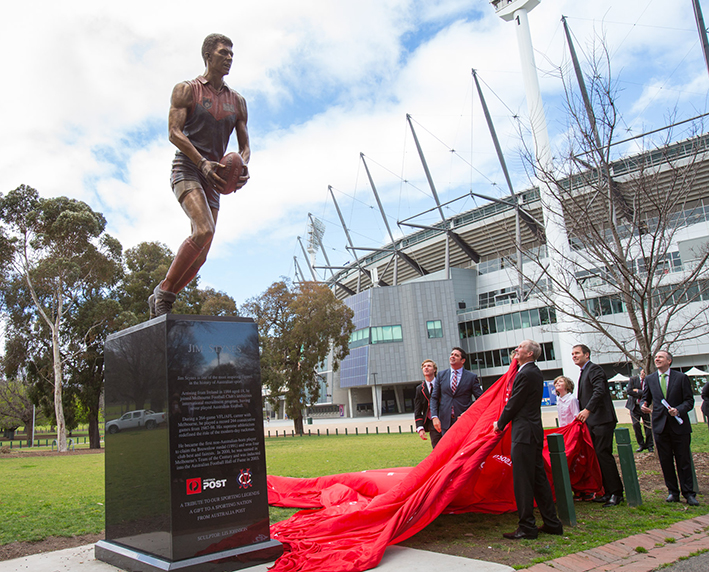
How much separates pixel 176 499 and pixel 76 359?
27920mm

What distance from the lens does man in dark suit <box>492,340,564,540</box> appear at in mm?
4613

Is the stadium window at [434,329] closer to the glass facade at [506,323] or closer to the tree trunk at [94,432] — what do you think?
the glass facade at [506,323]

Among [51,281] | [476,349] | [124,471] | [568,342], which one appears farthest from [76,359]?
[476,349]

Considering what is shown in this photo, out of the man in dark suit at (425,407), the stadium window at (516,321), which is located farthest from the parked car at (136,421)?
the stadium window at (516,321)

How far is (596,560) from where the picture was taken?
3844mm

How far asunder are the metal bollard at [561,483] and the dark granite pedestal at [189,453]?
286 centimetres

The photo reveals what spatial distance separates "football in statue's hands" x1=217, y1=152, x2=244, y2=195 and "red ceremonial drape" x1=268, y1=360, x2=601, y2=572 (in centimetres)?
323

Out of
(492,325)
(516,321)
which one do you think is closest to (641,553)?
(516,321)

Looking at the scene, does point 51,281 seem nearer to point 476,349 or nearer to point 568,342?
point 568,342

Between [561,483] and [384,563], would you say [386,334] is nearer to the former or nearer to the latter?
[561,483]

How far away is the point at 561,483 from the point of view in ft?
16.7

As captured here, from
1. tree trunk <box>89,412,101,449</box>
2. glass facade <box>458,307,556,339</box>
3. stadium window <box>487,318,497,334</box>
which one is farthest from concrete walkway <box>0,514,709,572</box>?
stadium window <box>487,318,497,334</box>

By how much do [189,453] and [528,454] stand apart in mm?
3064

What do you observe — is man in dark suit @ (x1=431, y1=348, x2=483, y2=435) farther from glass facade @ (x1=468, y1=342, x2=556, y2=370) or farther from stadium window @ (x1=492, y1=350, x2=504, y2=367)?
stadium window @ (x1=492, y1=350, x2=504, y2=367)
